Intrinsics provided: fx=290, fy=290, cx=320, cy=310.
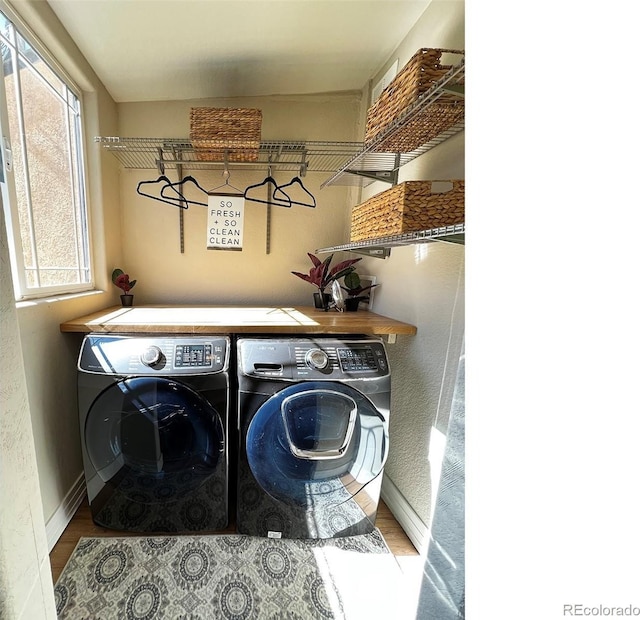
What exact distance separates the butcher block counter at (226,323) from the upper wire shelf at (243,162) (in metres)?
0.93

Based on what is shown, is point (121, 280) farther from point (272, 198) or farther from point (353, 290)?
point (353, 290)

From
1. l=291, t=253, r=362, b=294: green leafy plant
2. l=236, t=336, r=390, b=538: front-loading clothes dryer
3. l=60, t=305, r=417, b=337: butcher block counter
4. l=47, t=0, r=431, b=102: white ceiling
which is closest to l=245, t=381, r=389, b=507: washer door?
l=236, t=336, r=390, b=538: front-loading clothes dryer

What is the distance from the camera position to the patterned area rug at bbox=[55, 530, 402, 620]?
106cm

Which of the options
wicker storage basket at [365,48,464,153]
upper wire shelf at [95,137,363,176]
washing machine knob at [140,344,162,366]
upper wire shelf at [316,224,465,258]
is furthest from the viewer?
upper wire shelf at [95,137,363,176]

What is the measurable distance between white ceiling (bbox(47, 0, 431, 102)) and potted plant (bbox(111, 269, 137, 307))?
1.07 m

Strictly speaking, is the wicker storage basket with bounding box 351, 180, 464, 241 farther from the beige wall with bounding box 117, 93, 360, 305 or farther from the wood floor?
the wood floor

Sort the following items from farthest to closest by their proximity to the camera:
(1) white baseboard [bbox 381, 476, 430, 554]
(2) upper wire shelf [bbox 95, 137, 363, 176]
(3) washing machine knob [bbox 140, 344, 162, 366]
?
(2) upper wire shelf [bbox 95, 137, 363, 176], (1) white baseboard [bbox 381, 476, 430, 554], (3) washing machine knob [bbox 140, 344, 162, 366]

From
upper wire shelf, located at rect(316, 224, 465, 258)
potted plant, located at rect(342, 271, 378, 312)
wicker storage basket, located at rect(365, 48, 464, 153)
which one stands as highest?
wicker storage basket, located at rect(365, 48, 464, 153)
